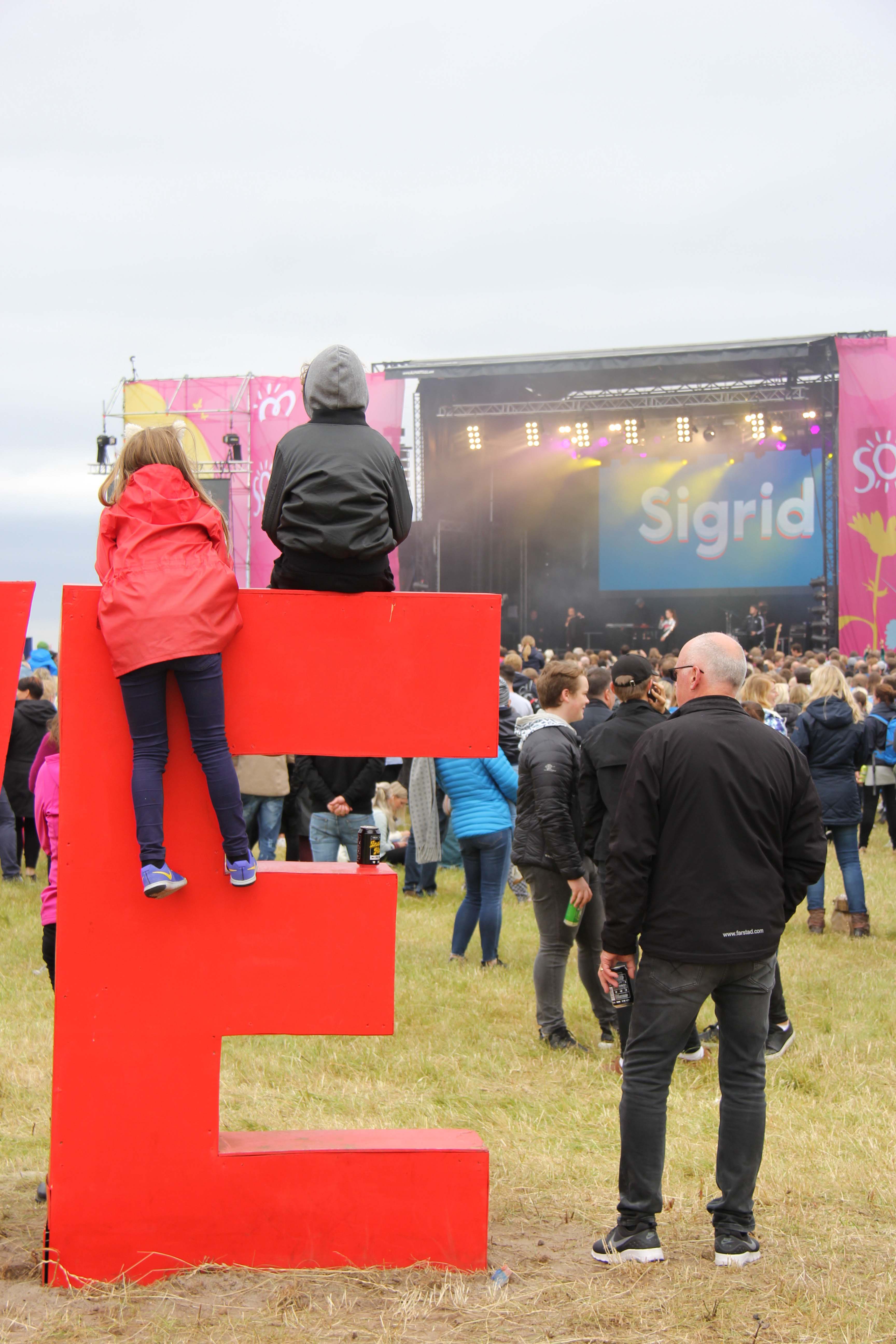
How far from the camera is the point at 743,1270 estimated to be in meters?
3.37

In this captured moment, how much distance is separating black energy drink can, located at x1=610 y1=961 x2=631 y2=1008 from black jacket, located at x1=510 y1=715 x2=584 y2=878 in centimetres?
195

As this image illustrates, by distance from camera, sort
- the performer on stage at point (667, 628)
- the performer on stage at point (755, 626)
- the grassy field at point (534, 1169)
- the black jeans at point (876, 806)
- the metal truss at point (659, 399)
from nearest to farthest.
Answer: the grassy field at point (534, 1169)
the black jeans at point (876, 806)
the metal truss at point (659, 399)
the performer on stage at point (755, 626)
the performer on stage at point (667, 628)

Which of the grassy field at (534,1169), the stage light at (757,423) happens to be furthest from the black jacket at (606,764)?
the stage light at (757,423)

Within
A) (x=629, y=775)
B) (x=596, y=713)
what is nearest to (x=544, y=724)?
(x=596, y=713)

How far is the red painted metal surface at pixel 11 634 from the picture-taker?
351 cm

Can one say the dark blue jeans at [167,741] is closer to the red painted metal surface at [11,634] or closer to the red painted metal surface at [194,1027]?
the red painted metal surface at [194,1027]

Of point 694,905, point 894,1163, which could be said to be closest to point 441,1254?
point 694,905

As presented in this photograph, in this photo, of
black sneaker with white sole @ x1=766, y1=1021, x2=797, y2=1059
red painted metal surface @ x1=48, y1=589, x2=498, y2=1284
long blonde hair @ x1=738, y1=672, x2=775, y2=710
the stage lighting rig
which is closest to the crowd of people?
red painted metal surface @ x1=48, y1=589, x2=498, y2=1284

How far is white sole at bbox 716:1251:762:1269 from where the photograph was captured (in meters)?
3.37

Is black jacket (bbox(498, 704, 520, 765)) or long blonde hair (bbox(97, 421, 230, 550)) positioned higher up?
long blonde hair (bbox(97, 421, 230, 550))

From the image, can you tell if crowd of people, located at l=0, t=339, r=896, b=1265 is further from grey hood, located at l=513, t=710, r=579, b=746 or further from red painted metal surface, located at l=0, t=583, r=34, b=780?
grey hood, located at l=513, t=710, r=579, b=746

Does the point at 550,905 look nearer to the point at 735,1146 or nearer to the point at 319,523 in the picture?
the point at 735,1146

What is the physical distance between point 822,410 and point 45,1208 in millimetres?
19460

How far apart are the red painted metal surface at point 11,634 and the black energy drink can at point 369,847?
1109 mm
